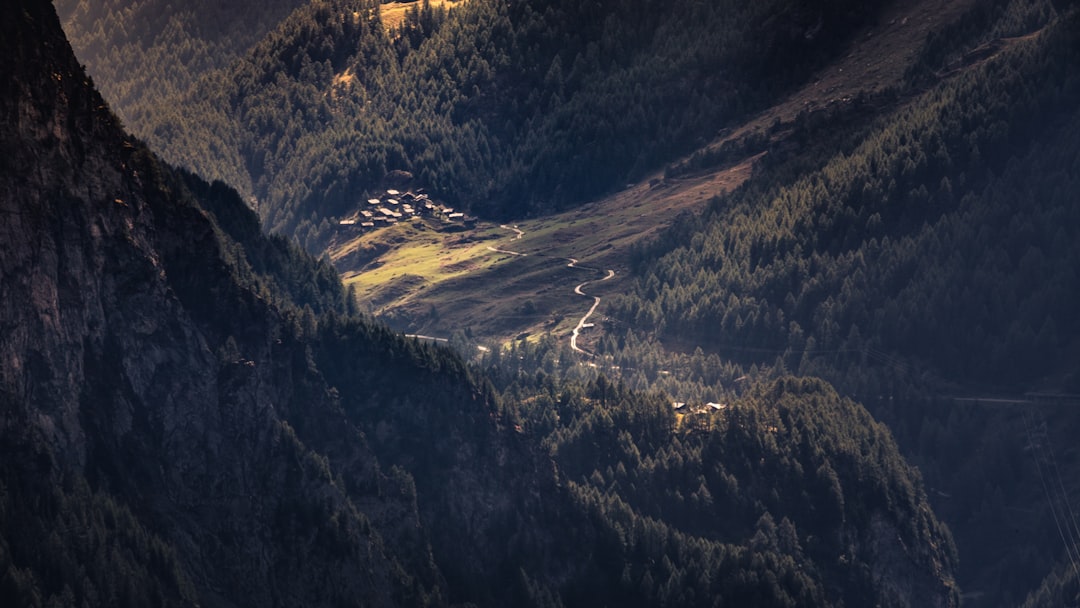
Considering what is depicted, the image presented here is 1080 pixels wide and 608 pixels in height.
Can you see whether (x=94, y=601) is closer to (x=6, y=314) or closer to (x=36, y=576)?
(x=36, y=576)

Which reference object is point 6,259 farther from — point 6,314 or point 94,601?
point 94,601

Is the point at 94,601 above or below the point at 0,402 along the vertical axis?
below

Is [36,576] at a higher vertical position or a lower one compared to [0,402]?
lower

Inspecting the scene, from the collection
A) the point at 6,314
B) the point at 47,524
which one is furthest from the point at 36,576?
the point at 6,314

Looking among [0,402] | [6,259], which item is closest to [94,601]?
[0,402]

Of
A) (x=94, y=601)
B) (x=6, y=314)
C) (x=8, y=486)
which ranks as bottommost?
(x=94, y=601)

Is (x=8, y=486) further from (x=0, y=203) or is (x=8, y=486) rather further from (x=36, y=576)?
(x=0, y=203)

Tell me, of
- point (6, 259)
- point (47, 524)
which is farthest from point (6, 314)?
point (47, 524)
